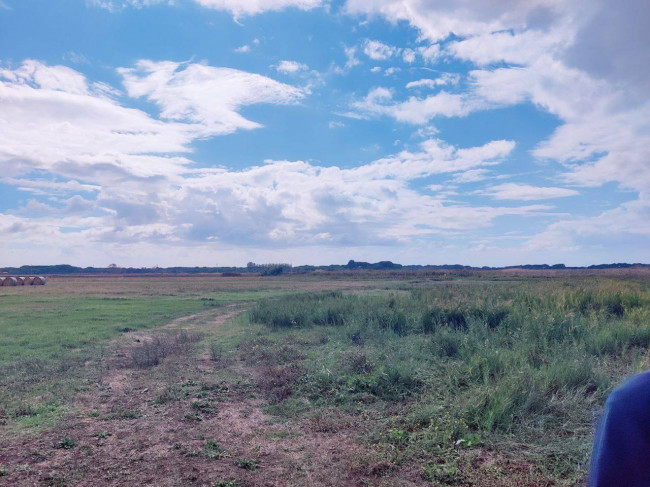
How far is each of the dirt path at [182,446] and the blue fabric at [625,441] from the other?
173 inches

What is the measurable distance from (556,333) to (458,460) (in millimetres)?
6574

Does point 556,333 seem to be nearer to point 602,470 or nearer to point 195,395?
point 195,395

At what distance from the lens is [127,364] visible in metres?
11.0

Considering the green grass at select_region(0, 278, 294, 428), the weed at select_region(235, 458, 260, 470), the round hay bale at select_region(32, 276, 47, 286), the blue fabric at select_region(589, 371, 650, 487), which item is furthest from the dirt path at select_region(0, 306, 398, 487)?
the round hay bale at select_region(32, 276, 47, 286)

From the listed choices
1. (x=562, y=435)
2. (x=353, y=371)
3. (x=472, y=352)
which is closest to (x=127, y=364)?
(x=353, y=371)

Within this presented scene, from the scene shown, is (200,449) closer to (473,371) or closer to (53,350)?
(473,371)

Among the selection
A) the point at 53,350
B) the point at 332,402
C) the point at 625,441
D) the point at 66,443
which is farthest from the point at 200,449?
the point at 53,350

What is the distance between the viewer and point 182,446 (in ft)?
20.0

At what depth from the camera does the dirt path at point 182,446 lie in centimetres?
519

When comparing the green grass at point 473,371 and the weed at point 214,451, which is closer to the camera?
the weed at point 214,451

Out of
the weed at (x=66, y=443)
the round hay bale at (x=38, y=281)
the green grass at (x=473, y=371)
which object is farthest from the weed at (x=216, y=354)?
the round hay bale at (x=38, y=281)

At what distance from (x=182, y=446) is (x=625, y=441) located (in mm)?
5997

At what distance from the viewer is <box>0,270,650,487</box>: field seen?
5309 millimetres

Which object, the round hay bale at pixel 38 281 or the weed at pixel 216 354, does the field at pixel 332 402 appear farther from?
the round hay bale at pixel 38 281
